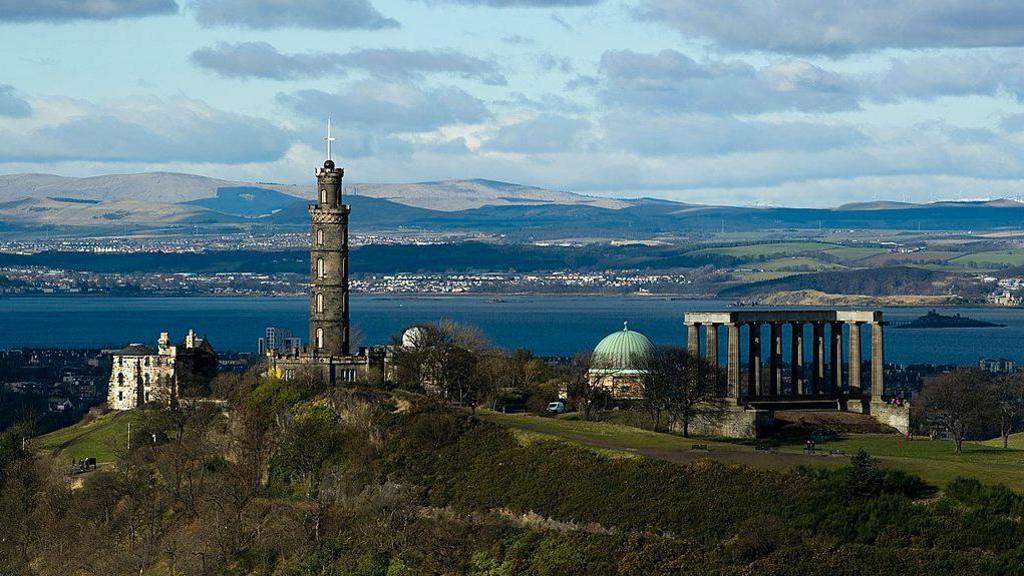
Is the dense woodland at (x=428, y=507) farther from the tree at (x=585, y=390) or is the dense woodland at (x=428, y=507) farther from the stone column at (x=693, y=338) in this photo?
the stone column at (x=693, y=338)

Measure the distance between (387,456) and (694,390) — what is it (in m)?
20.0

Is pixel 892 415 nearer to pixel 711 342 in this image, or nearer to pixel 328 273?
pixel 711 342

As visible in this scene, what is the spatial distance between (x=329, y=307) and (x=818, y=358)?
30214 mm

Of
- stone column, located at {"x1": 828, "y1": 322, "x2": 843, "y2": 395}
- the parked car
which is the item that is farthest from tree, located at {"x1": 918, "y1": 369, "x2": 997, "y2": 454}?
the parked car

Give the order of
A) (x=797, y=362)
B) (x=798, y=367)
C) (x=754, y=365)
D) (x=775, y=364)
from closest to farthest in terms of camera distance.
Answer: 1. (x=775, y=364)
2. (x=754, y=365)
3. (x=798, y=367)
4. (x=797, y=362)

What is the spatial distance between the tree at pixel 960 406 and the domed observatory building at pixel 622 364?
17.3 meters

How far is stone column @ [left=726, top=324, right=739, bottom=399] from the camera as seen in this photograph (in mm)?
113062

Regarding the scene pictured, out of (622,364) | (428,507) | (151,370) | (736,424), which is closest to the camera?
(428,507)

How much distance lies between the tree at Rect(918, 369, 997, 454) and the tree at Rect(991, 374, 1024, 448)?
2.05 feet

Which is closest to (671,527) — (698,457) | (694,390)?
(698,457)

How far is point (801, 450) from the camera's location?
95312mm

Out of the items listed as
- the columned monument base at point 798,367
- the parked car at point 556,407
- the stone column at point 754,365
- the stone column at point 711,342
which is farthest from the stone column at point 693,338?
the parked car at point 556,407

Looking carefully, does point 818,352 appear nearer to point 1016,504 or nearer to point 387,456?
point 387,456

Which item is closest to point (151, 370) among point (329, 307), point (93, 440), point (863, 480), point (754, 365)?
point (93, 440)
